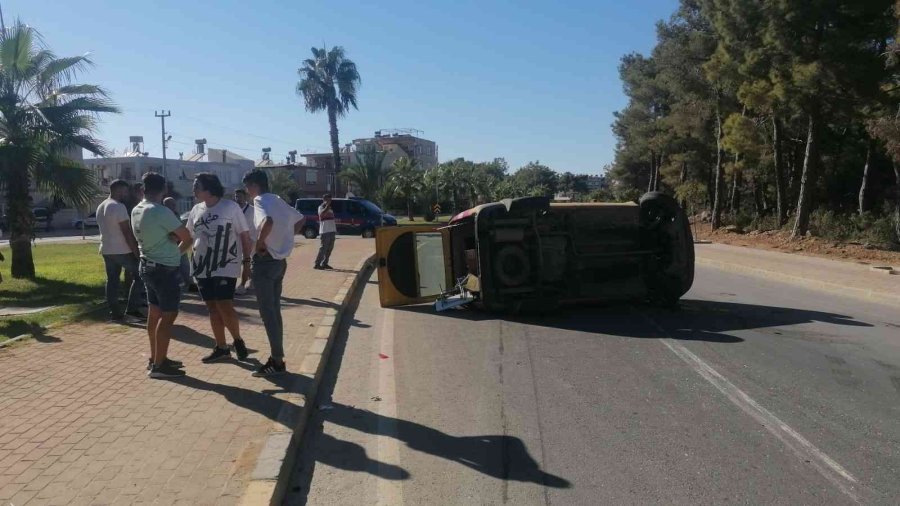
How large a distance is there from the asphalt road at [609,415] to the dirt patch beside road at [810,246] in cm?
1174

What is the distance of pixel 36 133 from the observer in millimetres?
14094

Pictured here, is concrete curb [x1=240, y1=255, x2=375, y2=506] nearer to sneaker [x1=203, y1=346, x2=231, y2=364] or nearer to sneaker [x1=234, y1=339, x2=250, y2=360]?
sneaker [x1=234, y1=339, x2=250, y2=360]

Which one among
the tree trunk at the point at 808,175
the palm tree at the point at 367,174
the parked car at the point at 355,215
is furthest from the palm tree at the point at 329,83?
the tree trunk at the point at 808,175

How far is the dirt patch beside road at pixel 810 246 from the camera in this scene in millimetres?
20264

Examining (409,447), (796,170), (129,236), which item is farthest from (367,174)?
(409,447)

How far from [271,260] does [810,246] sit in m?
22.1

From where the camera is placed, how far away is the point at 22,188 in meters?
14.3

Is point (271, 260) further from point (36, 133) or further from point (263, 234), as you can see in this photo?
point (36, 133)

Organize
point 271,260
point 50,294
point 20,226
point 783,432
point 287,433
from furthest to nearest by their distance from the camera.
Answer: point 20,226, point 50,294, point 271,260, point 783,432, point 287,433

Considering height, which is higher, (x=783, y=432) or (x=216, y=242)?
(x=216, y=242)

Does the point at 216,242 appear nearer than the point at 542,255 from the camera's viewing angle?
Yes

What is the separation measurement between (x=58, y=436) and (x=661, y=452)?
13.4ft

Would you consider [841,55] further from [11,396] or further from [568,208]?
[11,396]

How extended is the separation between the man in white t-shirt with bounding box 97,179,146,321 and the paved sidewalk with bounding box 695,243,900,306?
12.1 m
